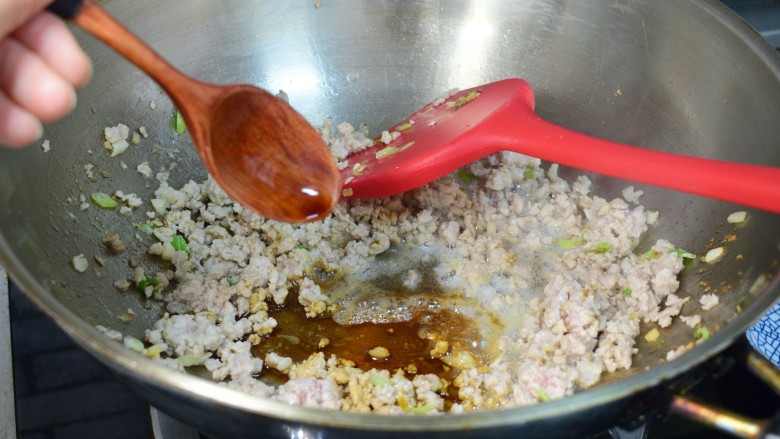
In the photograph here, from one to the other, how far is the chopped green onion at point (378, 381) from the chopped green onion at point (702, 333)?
0.53 m

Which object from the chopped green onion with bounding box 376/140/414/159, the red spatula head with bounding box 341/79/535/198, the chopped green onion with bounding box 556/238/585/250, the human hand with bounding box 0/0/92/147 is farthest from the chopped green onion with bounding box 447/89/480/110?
the human hand with bounding box 0/0/92/147

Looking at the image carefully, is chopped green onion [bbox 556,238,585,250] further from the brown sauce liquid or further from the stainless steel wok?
the brown sauce liquid

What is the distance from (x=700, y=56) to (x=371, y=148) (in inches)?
27.5

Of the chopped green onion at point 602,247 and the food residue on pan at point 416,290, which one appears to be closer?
the food residue on pan at point 416,290

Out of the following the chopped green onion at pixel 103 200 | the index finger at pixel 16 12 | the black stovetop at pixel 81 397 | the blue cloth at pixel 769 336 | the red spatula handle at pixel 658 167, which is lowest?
the black stovetop at pixel 81 397

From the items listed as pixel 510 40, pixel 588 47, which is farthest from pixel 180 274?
pixel 588 47

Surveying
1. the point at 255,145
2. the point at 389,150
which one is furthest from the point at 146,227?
the point at 389,150

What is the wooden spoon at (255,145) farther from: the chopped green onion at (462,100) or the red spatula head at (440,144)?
the chopped green onion at (462,100)

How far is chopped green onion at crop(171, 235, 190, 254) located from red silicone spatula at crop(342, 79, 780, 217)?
0.34 meters

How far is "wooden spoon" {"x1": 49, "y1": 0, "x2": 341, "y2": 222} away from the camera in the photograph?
109cm

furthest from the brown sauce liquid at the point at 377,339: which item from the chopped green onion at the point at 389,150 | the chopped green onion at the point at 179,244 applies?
the chopped green onion at the point at 389,150

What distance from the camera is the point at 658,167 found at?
1251 millimetres

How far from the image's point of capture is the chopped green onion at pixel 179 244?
1480mm

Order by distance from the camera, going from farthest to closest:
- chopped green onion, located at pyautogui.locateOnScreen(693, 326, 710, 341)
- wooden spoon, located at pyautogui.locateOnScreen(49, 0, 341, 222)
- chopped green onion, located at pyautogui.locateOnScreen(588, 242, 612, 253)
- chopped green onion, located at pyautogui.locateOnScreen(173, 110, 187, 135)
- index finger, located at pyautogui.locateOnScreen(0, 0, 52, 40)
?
1. chopped green onion, located at pyautogui.locateOnScreen(173, 110, 187, 135)
2. chopped green onion, located at pyautogui.locateOnScreen(588, 242, 612, 253)
3. chopped green onion, located at pyautogui.locateOnScreen(693, 326, 710, 341)
4. wooden spoon, located at pyautogui.locateOnScreen(49, 0, 341, 222)
5. index finger, located at pyautogui.locateOnScreen(0, 0, 52, 40)
